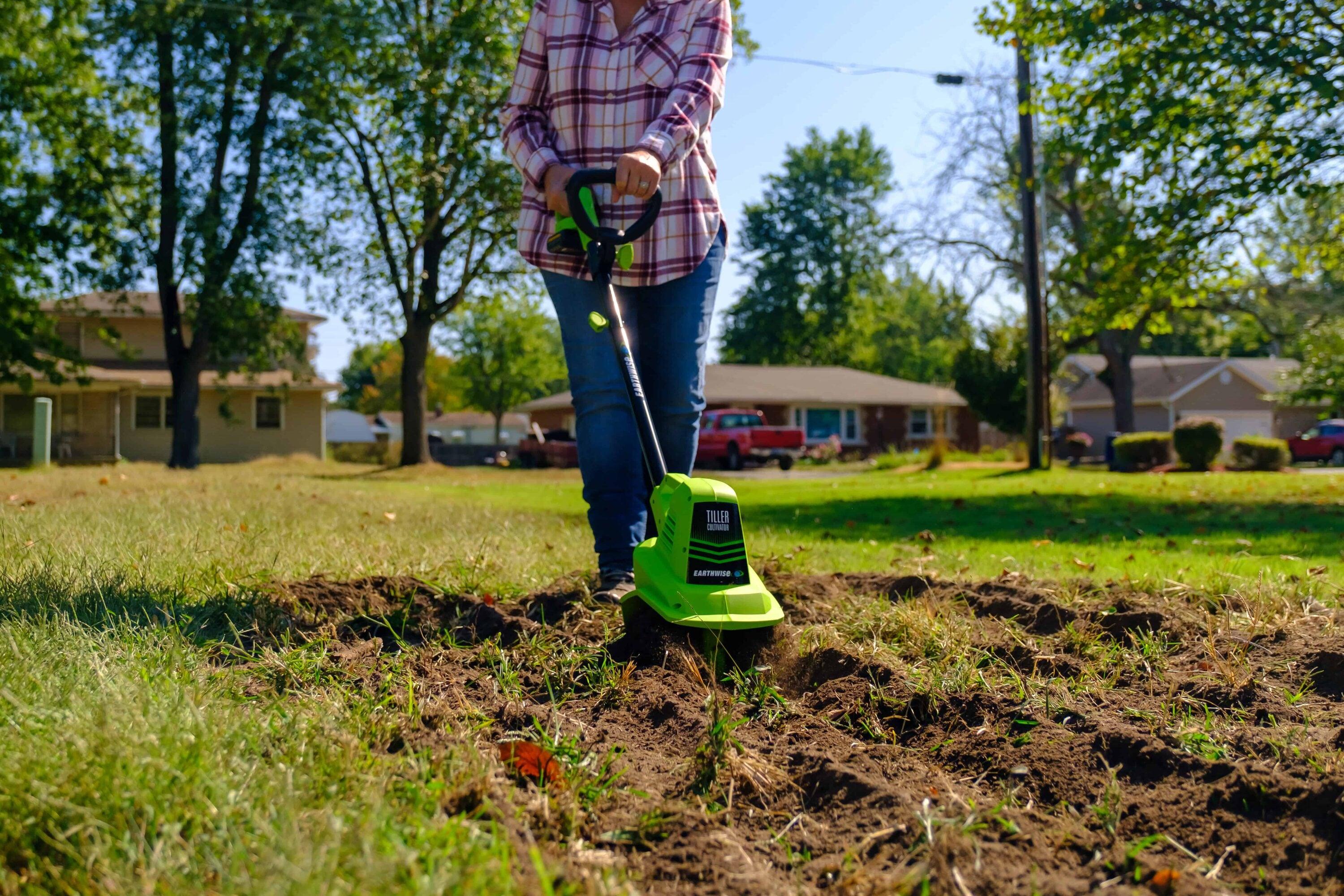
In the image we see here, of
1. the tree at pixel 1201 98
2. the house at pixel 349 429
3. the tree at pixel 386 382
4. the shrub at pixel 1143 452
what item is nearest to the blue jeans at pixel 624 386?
the tree at pixel 1201 98

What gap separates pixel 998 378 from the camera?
29859 mm

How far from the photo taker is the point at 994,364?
29938 millimetres

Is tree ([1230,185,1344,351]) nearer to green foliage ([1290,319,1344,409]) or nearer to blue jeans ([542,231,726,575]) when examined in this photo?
green foliage ([1290,319,1344,409])

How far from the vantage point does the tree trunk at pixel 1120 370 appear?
3203cm

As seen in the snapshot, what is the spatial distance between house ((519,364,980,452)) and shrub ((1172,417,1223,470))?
15823 mm

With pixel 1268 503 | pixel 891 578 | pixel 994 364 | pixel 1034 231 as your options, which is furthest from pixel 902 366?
pixel 891 578

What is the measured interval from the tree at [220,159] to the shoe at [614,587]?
57.1ft

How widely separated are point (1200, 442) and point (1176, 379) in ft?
78.0

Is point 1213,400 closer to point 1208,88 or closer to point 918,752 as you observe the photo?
point 1208,88

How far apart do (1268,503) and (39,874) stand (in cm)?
1012

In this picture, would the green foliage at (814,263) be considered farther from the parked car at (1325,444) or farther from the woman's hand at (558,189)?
the woman's hand at (558,189)

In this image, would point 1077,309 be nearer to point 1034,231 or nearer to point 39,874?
point 1034,231

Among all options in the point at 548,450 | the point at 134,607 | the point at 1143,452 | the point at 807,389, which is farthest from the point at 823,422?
the point at 134,607

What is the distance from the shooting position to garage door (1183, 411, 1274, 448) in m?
42.1
